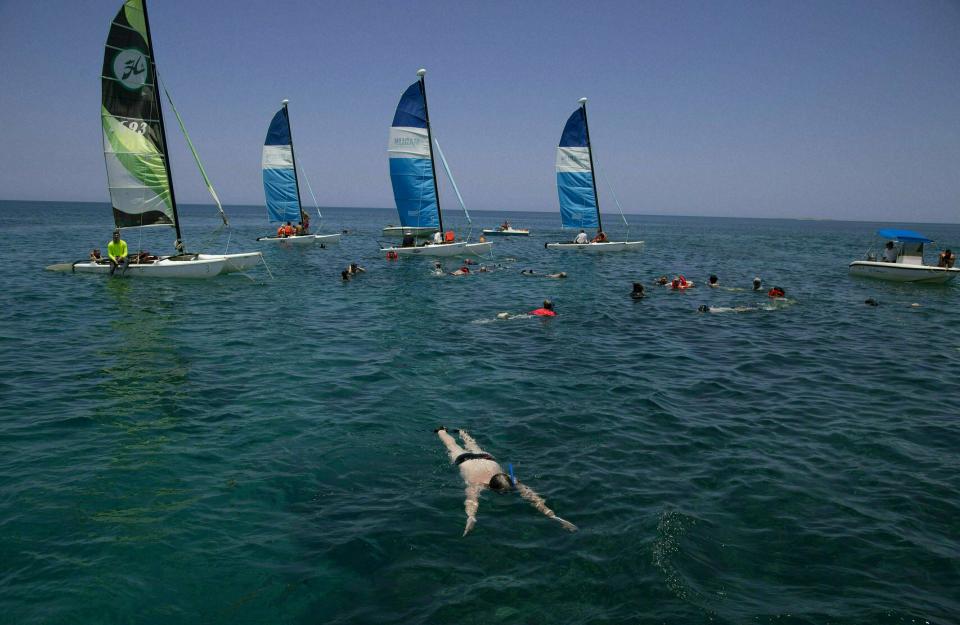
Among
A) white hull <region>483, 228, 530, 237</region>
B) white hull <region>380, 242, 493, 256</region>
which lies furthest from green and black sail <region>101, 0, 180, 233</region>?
white hull <region>483, 228, 530, 237</region>

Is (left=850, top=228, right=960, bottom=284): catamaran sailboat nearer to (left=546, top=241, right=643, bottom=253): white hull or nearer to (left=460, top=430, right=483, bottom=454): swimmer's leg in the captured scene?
(left=546, top=241, right=643, bottom=253): white hull

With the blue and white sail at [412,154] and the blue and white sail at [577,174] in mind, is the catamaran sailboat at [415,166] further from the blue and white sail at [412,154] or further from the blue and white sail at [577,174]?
the blue and white sail at [577,174]

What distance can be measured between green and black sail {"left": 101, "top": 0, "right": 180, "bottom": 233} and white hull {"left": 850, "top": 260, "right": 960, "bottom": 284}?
145ft

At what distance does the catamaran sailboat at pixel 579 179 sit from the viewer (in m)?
48.6

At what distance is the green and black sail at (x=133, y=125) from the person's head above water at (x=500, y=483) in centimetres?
2715

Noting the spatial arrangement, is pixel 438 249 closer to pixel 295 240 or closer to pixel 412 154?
pixel 412 154

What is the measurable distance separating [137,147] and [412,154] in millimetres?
19234

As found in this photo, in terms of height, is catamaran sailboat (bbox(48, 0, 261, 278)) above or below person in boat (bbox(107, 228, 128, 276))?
above

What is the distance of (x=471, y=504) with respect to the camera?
808 centimetres

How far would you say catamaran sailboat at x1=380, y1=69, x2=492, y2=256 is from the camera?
133 ft

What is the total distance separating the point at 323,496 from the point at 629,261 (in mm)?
41449

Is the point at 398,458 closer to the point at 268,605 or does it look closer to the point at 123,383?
the point at 268,605

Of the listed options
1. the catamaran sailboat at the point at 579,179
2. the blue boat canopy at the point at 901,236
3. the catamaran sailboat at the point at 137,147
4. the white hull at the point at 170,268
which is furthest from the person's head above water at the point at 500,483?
the catamaran sailboat at the point at 579,179

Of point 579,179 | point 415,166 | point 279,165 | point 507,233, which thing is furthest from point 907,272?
point 279,165
